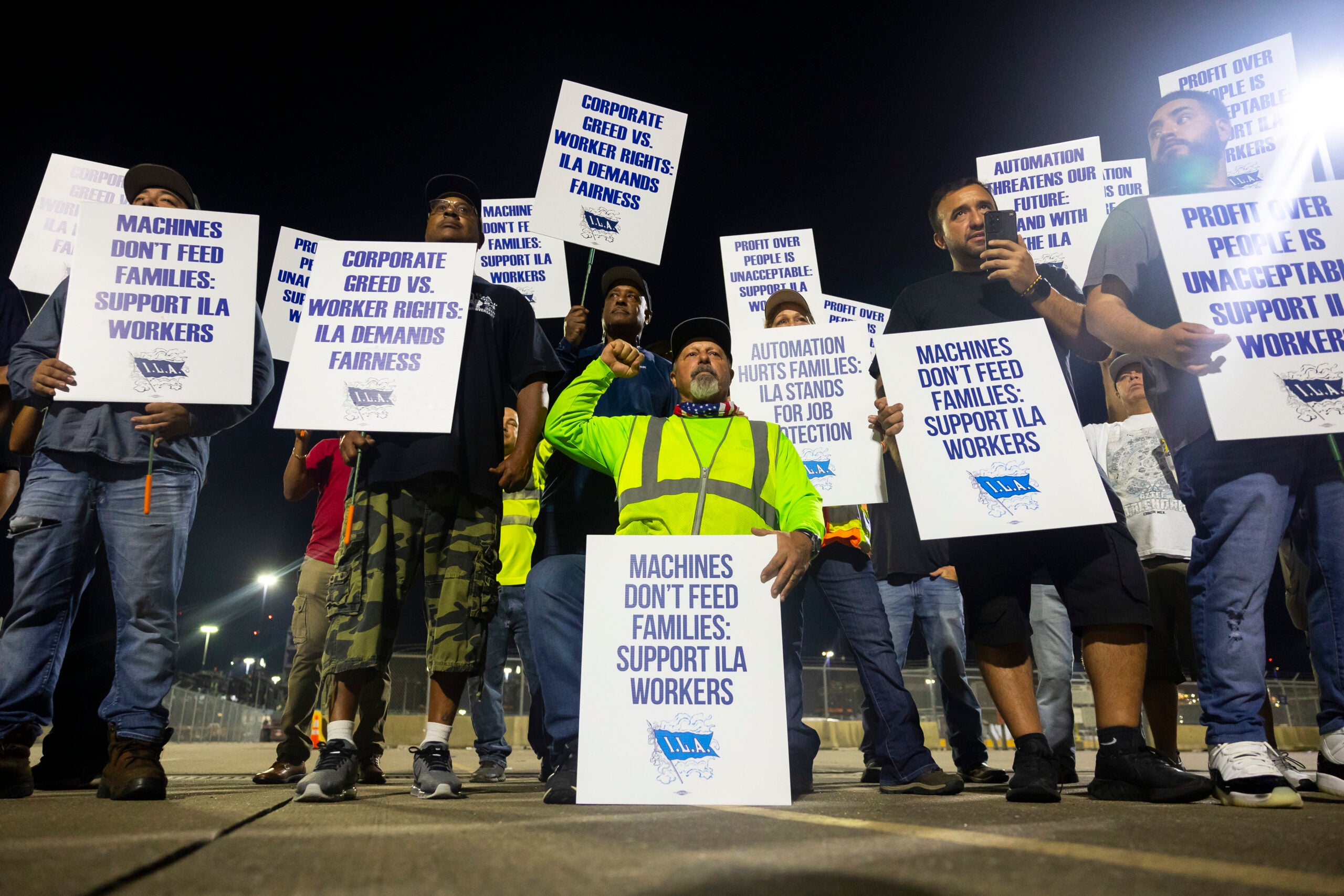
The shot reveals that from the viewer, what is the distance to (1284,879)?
1181 millimetres

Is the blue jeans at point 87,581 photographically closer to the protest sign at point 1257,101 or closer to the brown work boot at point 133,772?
the brown work boot at point 133,772

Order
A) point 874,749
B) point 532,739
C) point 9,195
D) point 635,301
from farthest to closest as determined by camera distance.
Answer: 1. point 9,195
2. point 532,739
3. point 635,301
4. point 874,749

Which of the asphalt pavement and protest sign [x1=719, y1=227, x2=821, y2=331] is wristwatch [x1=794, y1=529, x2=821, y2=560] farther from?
protest sign [x1=719, y1=227, x2=821, y2=331]

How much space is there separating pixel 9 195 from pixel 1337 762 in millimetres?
16432

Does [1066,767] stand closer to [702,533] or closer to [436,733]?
[702,533]

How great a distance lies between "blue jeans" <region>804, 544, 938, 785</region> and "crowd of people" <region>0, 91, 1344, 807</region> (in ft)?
0.04

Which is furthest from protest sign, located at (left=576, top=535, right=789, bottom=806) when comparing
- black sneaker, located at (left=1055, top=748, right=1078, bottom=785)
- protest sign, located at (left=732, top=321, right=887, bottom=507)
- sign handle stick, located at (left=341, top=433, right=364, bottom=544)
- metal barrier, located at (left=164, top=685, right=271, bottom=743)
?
metal barrier, located at (left=164, top=685, right=271, bottom=743)

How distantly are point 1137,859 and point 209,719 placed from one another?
23.2 meters

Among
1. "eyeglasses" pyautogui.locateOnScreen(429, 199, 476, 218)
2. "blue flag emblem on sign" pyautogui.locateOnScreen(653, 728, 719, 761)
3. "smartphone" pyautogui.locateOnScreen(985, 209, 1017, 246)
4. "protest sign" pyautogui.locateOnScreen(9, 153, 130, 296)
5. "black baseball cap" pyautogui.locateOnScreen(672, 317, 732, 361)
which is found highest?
"protest sign" pyautogui.locateOnScreen(9, 153, 130, 296)

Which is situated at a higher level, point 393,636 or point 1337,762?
point 393,636

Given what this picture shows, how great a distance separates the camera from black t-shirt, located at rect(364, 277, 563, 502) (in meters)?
3.16

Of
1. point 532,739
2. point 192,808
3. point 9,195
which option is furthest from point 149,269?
point 9,195

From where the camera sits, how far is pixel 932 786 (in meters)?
2.91

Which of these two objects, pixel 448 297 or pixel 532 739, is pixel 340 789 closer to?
pixel 448 297
